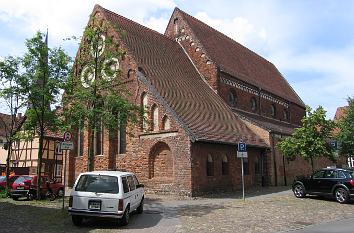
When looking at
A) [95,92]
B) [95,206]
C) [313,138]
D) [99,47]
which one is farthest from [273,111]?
[95,206]

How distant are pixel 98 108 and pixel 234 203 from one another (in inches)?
288

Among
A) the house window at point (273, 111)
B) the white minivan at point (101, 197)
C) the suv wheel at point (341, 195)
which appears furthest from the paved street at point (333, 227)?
the house window at point (273, 111)

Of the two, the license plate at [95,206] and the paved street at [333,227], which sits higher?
the license plate at [95,206]

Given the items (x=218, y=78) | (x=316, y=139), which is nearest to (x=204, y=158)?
(x=316, y=139)

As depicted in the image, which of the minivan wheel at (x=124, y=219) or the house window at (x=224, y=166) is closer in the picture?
the minivan wheel at (x=124, y=219)

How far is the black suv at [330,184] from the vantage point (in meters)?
17.8

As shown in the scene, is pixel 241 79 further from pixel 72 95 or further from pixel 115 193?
pixel 115 193

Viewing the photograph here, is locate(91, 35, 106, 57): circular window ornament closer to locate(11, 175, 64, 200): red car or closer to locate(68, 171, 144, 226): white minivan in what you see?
locate(68, 171, 144, 226): white minivan

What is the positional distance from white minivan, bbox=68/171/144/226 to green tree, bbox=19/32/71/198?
7.60 m

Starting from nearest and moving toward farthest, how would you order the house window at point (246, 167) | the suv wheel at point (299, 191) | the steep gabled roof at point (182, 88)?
1. the suv wheel at point (299, 191)
2. the steep gabled roof at point (182, 88)
3. the house window at point (246, 167)

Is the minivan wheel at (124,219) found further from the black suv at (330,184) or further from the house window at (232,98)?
the house window at (232,98)

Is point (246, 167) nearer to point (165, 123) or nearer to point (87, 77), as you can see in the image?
point (165, 123)

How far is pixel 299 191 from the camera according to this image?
65.3ft

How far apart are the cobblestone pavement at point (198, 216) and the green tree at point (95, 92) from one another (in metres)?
3.55
